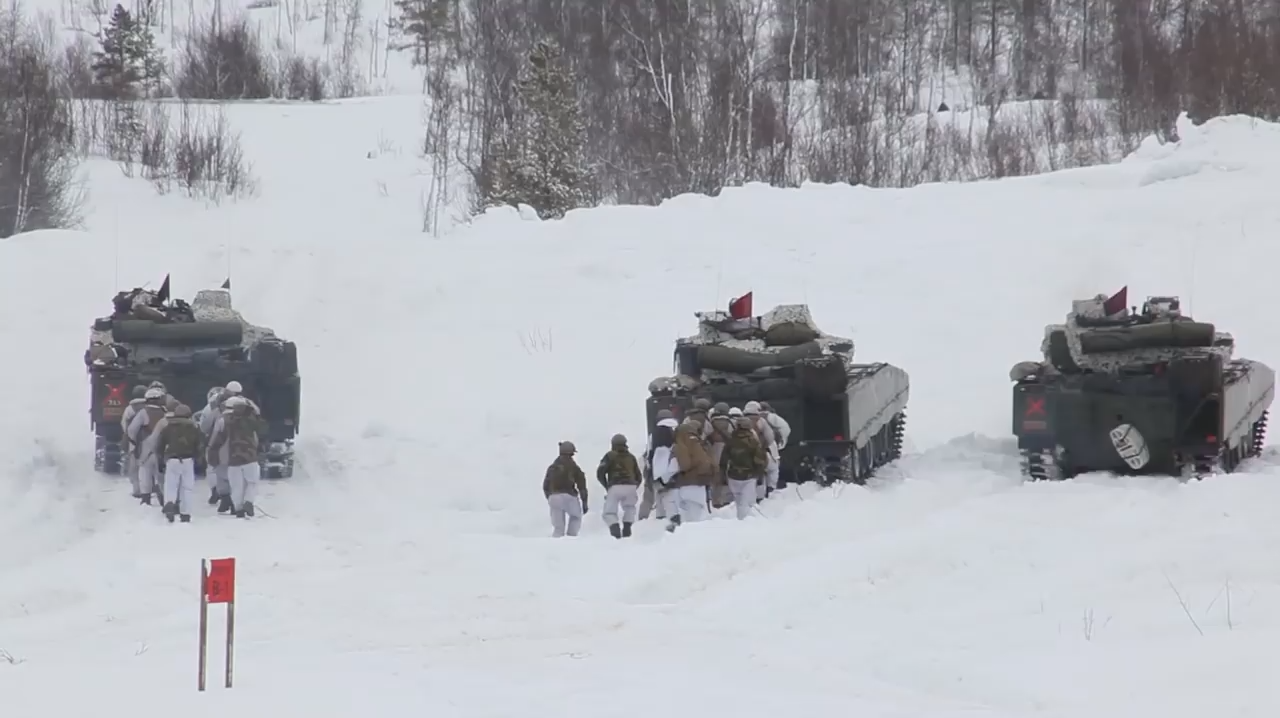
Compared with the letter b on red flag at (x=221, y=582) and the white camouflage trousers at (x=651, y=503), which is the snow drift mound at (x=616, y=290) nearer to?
the white camouflage trousers at (x=651, y=503)

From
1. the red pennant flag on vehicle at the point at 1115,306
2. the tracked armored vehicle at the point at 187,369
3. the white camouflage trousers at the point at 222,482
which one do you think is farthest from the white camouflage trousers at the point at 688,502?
the red pennant flag on vehicle at the point at 1115,306

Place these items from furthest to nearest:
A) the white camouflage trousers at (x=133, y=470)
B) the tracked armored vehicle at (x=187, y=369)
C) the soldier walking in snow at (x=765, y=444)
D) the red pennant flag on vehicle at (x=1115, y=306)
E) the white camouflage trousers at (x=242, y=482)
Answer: the red pennant flag on vehicle at (x=1115, y=306)
the tracked armored vehicle at (x=187, y=369)
the white camouflage trousers at (x=133, y=470)
the white camouflage trousers at (x=242, y=482)
the soldier walking in snow at (x=765, y=444)

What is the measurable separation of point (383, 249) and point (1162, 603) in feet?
75.0

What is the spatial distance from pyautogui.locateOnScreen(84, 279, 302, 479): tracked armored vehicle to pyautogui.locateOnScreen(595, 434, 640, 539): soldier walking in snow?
4714 mm

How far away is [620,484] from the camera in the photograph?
54.3ft

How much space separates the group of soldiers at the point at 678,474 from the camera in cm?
1647

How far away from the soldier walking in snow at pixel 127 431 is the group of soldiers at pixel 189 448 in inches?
0.4

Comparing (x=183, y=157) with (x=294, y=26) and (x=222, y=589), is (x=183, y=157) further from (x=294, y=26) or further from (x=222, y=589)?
(x=294, y=26)

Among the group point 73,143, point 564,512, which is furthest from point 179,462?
point 73,143

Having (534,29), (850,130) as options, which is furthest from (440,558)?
(534,29)

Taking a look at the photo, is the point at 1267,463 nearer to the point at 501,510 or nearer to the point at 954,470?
the point at 954,470

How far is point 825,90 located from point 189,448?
4049 cm

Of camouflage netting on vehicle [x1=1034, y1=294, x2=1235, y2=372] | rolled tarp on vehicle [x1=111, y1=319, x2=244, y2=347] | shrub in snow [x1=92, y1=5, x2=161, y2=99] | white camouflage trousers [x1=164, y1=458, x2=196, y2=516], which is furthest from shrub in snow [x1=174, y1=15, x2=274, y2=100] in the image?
camouflage netting on vehicle [x1=1034, y1=294, x2=1235, y2=372]

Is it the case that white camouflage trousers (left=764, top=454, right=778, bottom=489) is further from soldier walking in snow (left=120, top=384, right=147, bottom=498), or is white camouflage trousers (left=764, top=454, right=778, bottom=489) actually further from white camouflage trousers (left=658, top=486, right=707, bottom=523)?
soldier walking in snow (left=120, top=384, right=147, bottom=498)
